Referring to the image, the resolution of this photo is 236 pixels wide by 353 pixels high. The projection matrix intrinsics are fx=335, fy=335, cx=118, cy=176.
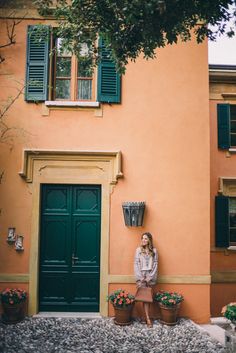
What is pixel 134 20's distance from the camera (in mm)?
4598

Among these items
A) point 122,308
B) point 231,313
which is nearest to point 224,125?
point 122,308

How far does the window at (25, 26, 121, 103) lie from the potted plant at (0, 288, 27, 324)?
13.7ft

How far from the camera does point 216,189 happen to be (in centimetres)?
1122

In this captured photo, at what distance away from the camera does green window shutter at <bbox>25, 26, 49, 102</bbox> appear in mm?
7484

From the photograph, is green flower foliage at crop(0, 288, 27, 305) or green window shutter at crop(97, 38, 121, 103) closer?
green flower foliage at crop(0, 288, 27, 305)

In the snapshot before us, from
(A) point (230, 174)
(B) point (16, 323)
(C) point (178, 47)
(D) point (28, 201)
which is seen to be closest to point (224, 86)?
(A) point (230, 174)

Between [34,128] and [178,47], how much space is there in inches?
148

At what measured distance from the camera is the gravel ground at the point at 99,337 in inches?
224

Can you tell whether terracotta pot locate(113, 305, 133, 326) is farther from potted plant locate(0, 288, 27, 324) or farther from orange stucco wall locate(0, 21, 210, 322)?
potted plant locate(0, 288, 27, 324)

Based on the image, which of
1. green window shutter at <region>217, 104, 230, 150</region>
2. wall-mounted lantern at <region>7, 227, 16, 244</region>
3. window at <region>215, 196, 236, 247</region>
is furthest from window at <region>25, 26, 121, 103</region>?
window at <region>215, 196, 236, 247</region>

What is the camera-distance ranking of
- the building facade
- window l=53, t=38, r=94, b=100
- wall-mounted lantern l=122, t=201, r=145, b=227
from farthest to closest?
the building facade → window l=53, t=38, r=94, b=100 → wall-mounted lantern l=122, t=201, r=145, b=227

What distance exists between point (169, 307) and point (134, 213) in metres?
2.03

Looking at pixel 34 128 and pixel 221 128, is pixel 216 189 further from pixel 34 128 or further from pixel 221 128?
pixel 34 128

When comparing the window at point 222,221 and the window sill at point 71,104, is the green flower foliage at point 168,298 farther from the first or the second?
the window sill at point 71,104
